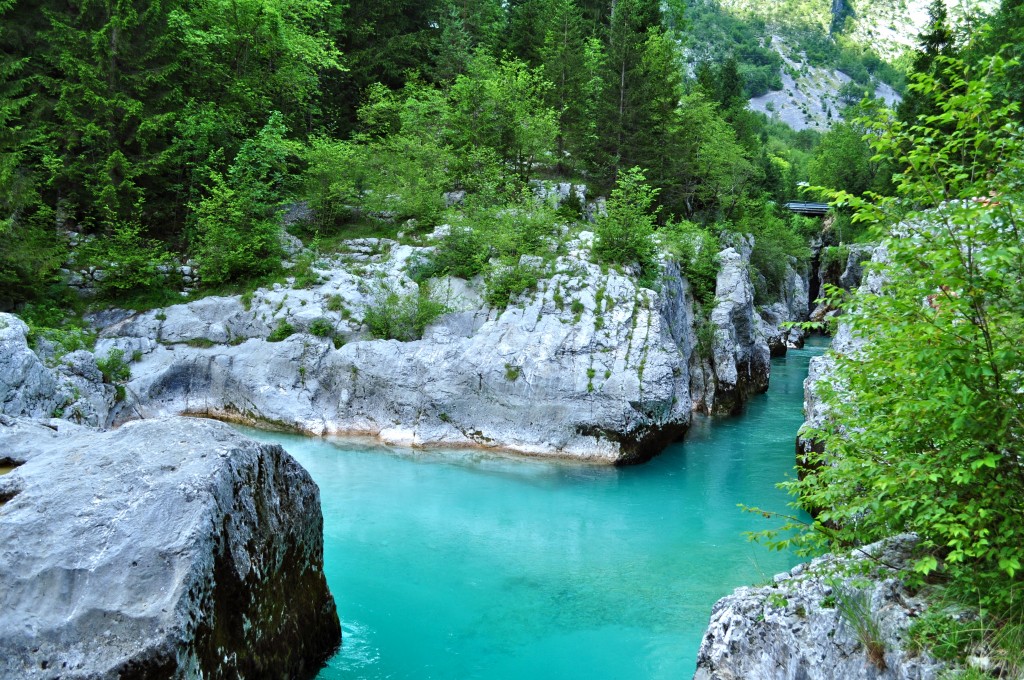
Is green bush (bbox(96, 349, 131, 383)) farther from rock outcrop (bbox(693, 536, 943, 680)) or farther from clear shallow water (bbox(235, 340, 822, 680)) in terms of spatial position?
rock outcrop (bbox(693, 536, 943, 680))

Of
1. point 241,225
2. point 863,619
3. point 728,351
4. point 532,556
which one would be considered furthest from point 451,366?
point 863,619

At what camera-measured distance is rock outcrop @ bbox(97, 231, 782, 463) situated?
1573 centimetres

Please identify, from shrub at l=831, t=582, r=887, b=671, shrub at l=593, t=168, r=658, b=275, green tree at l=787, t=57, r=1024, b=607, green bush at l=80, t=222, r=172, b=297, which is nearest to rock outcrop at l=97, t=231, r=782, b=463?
shrub at l=593, t=168, r=658, b=275

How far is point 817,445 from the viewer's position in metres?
13.6

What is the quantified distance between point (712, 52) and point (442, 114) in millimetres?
151871

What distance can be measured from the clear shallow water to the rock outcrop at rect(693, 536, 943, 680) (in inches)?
54.0

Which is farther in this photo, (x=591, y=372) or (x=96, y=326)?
(x=96, y=326)

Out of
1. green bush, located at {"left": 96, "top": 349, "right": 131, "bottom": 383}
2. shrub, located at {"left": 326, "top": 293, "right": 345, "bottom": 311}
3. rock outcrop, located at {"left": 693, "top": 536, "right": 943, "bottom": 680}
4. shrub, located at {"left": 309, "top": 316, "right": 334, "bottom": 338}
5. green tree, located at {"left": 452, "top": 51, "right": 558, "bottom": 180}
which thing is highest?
green tree, located at {"left": 452, "top": 51, "right": 558, "bottom": 180}

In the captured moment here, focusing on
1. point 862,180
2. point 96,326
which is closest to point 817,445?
point 96,326

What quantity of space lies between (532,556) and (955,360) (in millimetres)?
8135

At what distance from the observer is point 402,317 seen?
17.6m

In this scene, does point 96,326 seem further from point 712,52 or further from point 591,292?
point 712,52

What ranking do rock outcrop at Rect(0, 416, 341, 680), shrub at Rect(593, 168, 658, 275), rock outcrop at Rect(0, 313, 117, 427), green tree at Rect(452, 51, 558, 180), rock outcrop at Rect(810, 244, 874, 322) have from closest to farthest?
rock outcrop at Rect(0, 416, 341, 680)
rock outcrop at Rect(0, 313, 117, 427)
shrub at Rect(593, 168, 658, 275)
green tree at Rect(452, 51, 558, 180)
rock outcrop at Rect(810, 244, 874, 322)

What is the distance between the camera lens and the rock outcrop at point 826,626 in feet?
14.2
